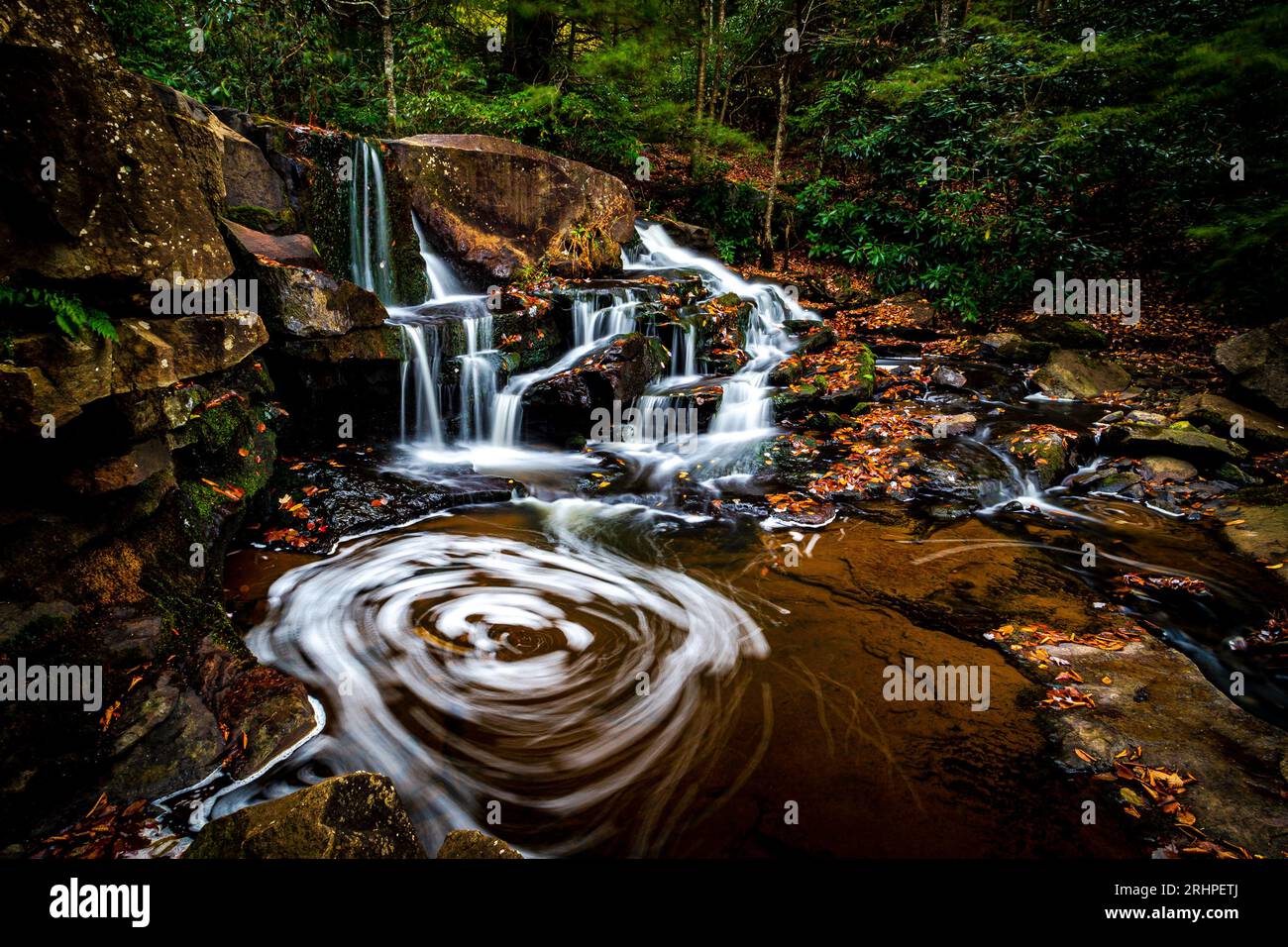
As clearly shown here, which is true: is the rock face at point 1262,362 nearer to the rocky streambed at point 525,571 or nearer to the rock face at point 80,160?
the rocky streambed at point 525,571

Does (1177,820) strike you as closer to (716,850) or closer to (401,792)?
(716,850)

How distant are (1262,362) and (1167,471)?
3.01 m

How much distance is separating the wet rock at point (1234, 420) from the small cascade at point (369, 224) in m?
12.7

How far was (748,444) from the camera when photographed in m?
8.69

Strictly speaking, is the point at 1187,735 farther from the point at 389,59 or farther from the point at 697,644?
the point at 389,59

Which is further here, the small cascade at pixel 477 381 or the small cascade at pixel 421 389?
the small cascade at pixel 477 381

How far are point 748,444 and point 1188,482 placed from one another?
5517 mm

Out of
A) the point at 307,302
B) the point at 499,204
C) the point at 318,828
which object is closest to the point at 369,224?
the point at 499,204

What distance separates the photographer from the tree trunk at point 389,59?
9.78 metres

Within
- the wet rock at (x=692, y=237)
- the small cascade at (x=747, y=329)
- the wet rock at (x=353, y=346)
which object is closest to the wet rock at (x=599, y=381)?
the small cascade at (x=747, y=329)

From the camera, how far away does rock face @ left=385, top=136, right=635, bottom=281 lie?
9992 millimetres

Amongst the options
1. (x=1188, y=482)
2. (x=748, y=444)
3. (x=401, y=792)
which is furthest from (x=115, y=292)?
(x=1188, y=482)

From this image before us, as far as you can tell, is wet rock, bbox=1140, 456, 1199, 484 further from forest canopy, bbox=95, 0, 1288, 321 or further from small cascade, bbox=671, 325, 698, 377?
small cascade, bbox=671, 325, 698, 377

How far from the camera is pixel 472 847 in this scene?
7.50 feet
